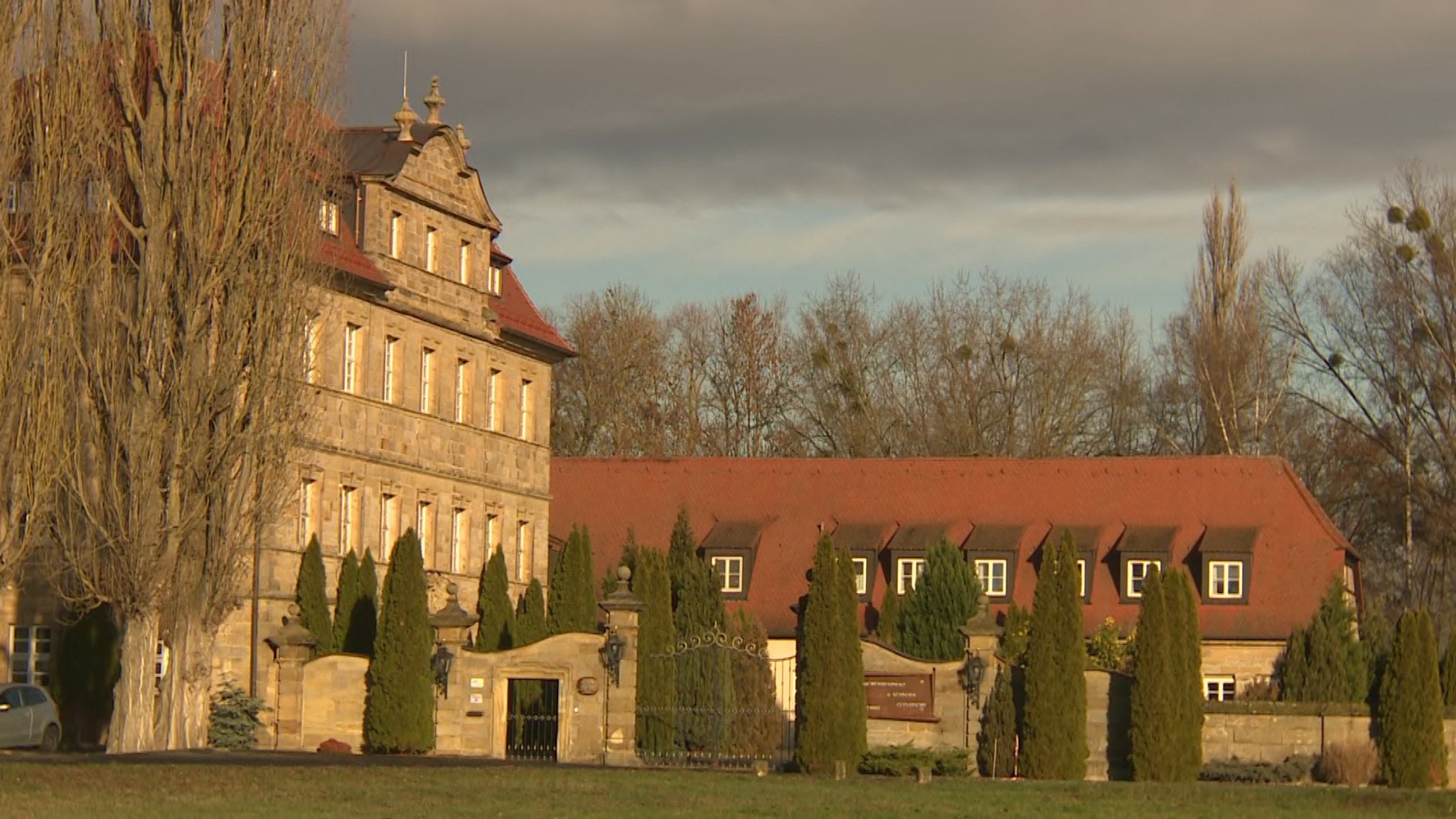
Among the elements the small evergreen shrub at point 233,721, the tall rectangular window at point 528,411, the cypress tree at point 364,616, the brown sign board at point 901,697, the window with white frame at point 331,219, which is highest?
the window with white frame at point 331,219

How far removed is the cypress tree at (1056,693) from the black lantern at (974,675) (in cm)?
64

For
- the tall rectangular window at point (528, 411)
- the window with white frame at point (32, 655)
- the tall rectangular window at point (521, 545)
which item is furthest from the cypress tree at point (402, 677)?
the tall rectangular window at point (528, 411)

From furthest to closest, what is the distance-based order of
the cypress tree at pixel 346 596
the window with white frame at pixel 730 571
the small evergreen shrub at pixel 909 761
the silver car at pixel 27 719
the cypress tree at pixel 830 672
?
the window with white frame at pixel 730 571, the cypress tree at pixel 346 596, the silver car at pixel 27 719, the cypress tree at pixel 830 672, the small evergreen shrub at pixel 909 761

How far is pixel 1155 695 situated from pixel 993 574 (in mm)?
16830

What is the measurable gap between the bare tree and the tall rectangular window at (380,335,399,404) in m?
11.1

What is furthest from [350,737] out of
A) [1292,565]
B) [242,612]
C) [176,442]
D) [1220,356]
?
[1220,356]

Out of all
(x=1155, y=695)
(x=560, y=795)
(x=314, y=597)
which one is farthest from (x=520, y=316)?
(x=560, y=795)

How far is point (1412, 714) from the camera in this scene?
35.9m

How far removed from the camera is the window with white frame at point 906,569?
5216 cm

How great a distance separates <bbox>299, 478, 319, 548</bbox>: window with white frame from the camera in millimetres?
43594

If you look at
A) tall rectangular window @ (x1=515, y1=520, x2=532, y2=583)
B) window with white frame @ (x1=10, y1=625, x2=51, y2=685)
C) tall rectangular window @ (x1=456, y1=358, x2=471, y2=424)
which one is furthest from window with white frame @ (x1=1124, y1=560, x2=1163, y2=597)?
window with white frame @ (x1=10, y1=625, x2=51, y2=685)

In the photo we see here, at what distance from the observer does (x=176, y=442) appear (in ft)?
112

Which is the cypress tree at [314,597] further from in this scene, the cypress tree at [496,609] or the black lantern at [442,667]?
the black lantern at [442,667]

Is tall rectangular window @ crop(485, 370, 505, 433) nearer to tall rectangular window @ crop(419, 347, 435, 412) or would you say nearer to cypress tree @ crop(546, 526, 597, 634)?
tall rectangular window @ crop(419, 347, 435, 412)
